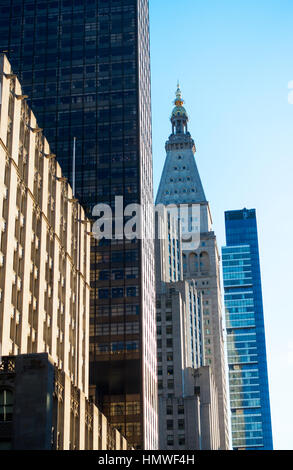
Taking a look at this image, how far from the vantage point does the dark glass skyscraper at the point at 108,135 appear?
130 meters

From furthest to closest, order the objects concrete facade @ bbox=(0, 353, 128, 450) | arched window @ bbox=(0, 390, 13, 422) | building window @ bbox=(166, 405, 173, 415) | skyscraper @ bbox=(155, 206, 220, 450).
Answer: building window @ bbox=(166, 405, 173, 415), skyscraper @ bbox=(155, 206, 220, 450), arched window @ bbox=(0, 390, 13, 422), concrete facade @ bbox=(0, 353, 128, 450)

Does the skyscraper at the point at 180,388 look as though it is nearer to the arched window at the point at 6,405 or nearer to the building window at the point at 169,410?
the building window at the point at 169,410

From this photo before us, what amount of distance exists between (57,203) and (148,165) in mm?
68638

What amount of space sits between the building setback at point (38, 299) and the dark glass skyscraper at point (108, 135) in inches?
1270

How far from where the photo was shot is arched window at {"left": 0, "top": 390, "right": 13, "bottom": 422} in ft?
177

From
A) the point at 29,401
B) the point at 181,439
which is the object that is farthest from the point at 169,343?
the point at 29,401

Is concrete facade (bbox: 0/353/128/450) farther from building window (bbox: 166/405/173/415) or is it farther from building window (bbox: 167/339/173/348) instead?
building window (bbox: 167/339/173/348)

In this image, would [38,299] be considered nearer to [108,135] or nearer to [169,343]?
[108,135]

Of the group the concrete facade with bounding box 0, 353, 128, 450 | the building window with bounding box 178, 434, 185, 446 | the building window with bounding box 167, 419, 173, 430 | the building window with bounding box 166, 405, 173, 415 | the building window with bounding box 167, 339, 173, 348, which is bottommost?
the concrete facade with bounding box 0, 353, 128, 450

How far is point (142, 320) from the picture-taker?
133 meters

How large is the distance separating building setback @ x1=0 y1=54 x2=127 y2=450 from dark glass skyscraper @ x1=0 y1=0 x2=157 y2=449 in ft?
106

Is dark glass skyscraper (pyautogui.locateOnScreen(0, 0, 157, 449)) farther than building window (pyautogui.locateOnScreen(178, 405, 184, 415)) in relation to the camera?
No

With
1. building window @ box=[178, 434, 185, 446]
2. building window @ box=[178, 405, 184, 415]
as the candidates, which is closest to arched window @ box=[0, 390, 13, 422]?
building window @ box=[178, 434, 185, 446]

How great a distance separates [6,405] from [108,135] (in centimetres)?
9598
